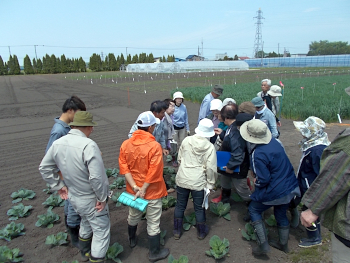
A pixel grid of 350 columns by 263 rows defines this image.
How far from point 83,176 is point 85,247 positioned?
101 centimetres

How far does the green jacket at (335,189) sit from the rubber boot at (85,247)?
2447 millimetres

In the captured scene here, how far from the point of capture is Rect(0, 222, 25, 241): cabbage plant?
3449 mm

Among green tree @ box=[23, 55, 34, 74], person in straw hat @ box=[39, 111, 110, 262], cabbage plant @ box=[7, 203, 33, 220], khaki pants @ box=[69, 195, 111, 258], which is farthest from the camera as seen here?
green tree @ box=[23, 55, 34, 74]

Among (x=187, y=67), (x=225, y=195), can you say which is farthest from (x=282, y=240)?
(x=187, y=67)

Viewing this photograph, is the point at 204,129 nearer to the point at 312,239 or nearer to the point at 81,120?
the point at 81,120

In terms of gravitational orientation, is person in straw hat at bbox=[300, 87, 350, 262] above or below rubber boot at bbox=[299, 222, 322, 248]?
above

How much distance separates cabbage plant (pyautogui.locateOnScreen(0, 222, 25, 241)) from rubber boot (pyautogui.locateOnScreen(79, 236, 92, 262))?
1250 mm

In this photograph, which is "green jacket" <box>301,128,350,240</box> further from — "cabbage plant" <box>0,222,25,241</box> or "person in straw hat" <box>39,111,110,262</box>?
"cabbage plant" <box>0,222,25,241</box>

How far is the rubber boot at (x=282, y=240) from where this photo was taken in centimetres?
303

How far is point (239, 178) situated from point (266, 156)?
0.99 m

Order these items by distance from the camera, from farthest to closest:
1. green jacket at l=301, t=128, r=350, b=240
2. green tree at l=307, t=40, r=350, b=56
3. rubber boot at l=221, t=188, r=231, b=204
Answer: green tree at l=307, t=40, r=350, b=56 < rubber boot at l=221, t=188, r=231, b=204 < green jacket at l=301, t=128, r=350, b=240

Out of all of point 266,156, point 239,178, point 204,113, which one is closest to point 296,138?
point 204,113

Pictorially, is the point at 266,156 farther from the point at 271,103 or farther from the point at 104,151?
the point at 104,151

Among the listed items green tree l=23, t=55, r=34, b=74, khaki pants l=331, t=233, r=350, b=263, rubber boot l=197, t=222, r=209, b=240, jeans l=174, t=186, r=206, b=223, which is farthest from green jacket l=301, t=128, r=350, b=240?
green tree l=23, t=55, r=34, b=74
